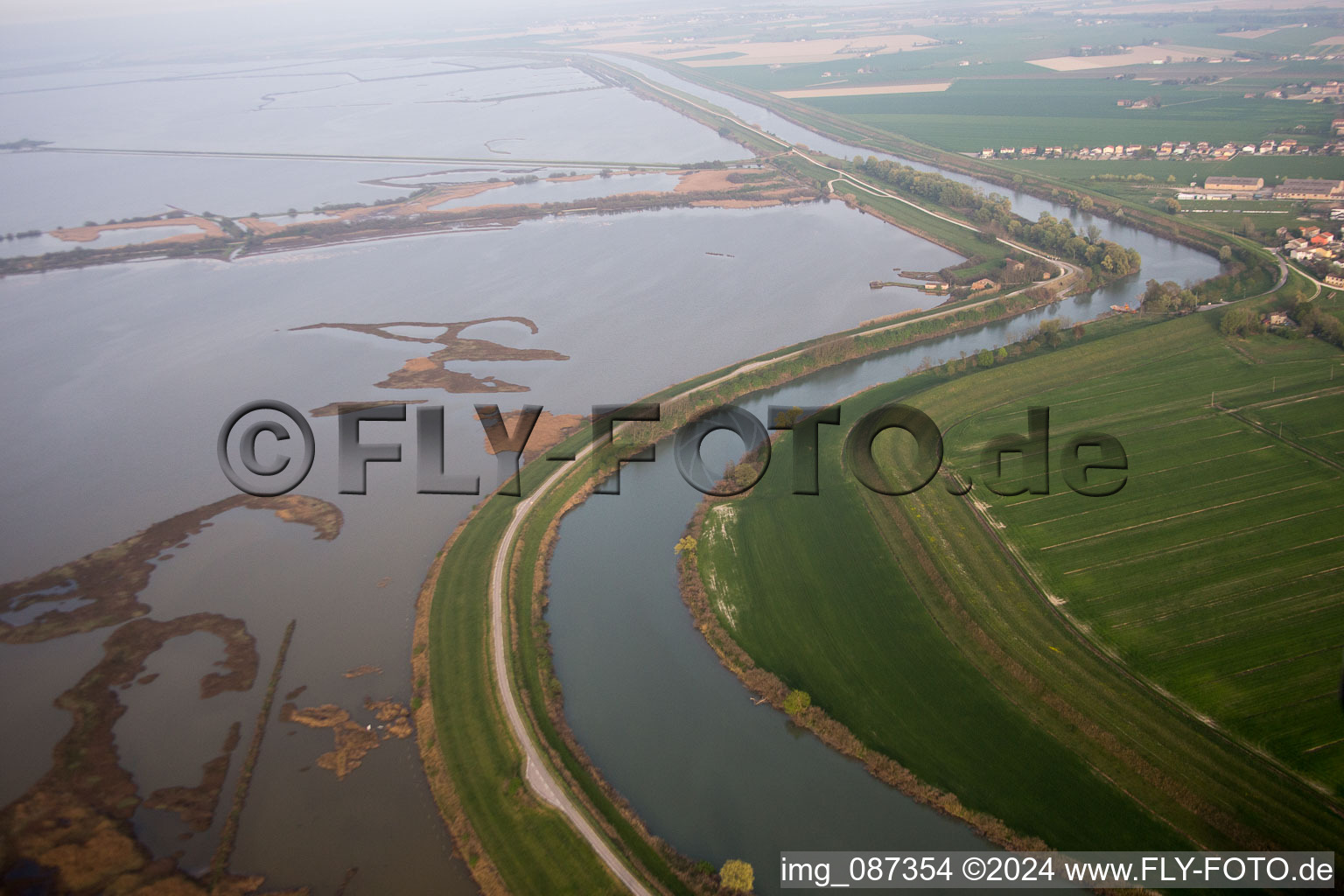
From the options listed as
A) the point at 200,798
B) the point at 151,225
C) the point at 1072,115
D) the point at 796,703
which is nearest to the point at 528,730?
the point at 796,703

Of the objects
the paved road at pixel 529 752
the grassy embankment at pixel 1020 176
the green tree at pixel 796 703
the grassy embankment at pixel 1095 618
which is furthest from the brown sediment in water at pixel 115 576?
the grassy embankment at pixel 1020 176

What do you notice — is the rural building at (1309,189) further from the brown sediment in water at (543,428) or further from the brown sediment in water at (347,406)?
the brown sediment in water at (347,406)

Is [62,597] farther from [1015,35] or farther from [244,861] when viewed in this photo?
[1015,35]

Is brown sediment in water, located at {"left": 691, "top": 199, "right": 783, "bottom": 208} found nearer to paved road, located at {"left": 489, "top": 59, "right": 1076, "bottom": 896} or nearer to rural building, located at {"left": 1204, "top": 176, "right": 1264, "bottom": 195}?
rural building, located at {"left": 1204, "top": 176, "right": 1264, "bottom": 195}

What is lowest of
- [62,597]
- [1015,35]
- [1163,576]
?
[62,597]

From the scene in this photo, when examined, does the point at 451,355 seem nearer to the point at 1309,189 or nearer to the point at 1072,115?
the point at 1309,189

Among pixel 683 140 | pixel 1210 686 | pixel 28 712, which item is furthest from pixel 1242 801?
pixel 683 140
